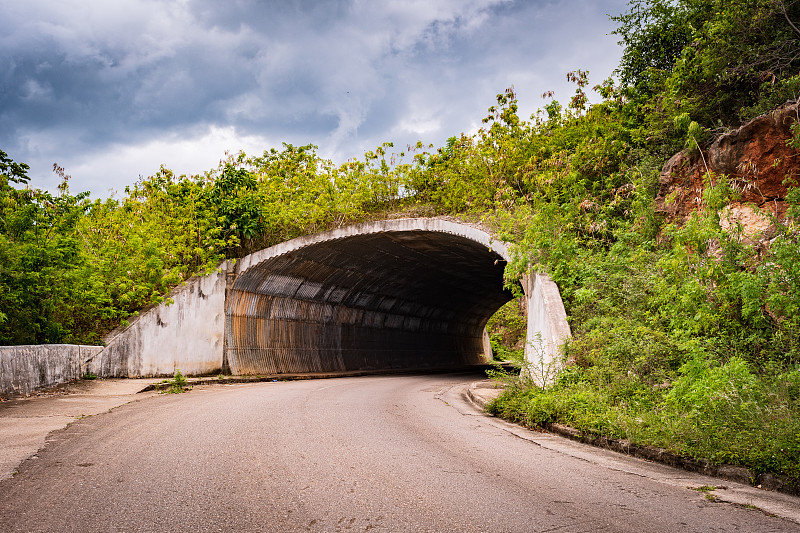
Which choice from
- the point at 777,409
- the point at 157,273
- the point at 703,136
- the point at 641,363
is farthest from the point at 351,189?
the point at 777,409

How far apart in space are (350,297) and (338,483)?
19.3 meters

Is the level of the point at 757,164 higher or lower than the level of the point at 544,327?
higher

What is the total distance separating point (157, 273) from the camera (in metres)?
16.8

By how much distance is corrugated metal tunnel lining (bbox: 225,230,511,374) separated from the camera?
1927cm

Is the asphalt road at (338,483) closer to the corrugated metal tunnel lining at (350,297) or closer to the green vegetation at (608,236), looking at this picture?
the green vegetation at (608,236)

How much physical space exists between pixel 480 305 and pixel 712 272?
27.1 meters

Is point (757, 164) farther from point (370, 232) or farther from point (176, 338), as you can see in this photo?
point (176, 338)

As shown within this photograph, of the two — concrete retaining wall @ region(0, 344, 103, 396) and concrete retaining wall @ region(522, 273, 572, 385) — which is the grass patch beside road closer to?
concrete retaining wall @ region(522, 273, 572, 385)

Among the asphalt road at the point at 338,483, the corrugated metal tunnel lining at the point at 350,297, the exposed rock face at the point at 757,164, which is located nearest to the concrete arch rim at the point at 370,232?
the corrugated metal tunnel lining at the point at 350,297

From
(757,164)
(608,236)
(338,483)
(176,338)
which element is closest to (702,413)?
(338,483)

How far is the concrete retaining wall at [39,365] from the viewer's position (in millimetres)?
10711

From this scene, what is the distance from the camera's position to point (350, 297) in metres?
23.7

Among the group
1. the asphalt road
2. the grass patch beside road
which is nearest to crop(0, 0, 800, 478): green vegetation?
the grass patch beside road

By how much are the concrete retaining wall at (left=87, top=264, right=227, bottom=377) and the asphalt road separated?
8.48m
